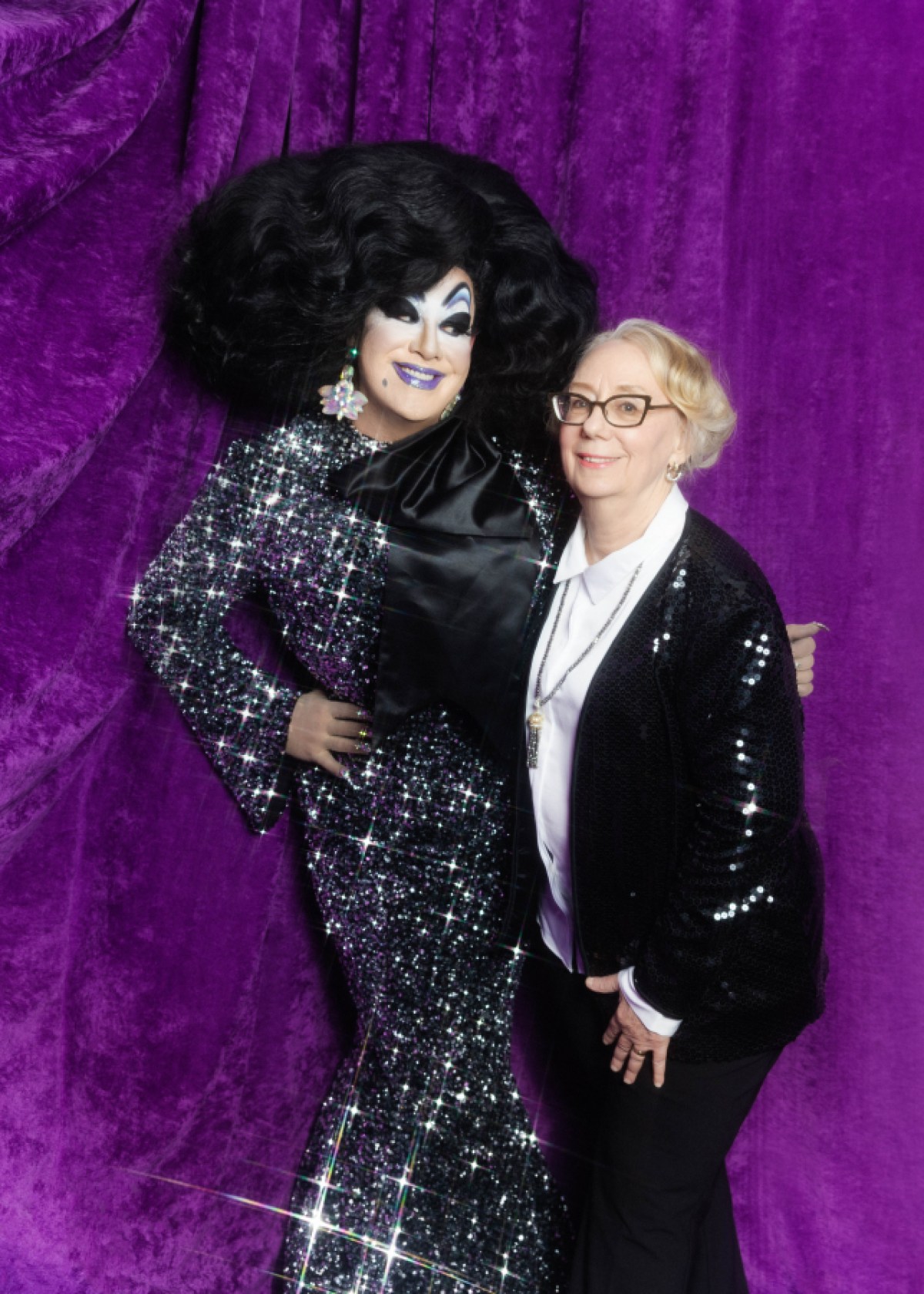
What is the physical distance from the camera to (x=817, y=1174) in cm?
189

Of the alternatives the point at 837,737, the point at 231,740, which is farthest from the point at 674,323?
the point at 231,740

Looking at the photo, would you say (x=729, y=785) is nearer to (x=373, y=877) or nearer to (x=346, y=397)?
(x=373, y=877)

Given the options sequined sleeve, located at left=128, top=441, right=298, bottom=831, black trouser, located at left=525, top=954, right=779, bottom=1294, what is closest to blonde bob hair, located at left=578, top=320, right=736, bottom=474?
sequined sleeve, located at left=128, top=441, right=298, bottom=831

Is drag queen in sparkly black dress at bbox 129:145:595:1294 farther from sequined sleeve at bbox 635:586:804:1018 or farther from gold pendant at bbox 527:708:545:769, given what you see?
sequined sleeve at bbox 635:586:804:1018

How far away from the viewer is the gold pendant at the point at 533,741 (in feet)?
4.89

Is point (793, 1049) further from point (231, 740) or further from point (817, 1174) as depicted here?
point (231, 740)

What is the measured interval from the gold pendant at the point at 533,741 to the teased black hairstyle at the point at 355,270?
19.4 inches

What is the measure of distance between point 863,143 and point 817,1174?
1.72 metres

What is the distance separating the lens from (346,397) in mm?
1592

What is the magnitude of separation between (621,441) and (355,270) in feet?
1.48

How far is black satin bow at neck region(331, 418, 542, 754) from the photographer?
1540 millimetres

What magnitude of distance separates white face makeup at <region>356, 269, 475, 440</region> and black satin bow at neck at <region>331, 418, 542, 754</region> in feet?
0.23

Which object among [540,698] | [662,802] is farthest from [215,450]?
[662,802]

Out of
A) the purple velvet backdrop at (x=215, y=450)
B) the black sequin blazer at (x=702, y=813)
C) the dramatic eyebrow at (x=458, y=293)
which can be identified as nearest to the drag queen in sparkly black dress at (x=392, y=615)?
the dramatic eyebrow at (x=458, y=293)
